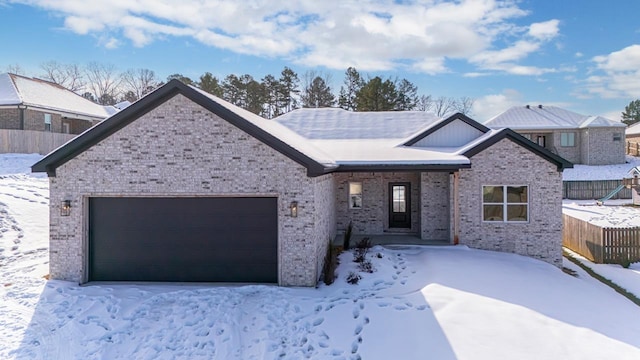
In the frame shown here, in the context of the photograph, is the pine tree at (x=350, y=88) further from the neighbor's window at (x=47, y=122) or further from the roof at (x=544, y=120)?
the neighbor's window at (x=47, y=122)

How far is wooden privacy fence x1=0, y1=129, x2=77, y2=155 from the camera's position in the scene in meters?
23.1

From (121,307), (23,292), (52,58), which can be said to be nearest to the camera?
(121,307)

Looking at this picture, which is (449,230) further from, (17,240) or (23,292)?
(17,240)

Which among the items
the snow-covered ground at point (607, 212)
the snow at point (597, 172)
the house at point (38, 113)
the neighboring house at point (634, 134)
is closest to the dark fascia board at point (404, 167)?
the snow-covered ground at point (607, 212)

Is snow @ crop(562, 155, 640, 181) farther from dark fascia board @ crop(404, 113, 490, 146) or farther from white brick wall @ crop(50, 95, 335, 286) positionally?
white brick wall @ crop(50, 95, 335, 286)

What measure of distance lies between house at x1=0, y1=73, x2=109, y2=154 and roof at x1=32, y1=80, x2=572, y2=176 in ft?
54.8

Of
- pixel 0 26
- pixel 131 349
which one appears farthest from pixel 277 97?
pixel 131 349

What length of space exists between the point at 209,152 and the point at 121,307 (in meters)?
4.00

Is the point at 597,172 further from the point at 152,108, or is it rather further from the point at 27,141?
the point at 27,141

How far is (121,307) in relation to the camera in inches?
335

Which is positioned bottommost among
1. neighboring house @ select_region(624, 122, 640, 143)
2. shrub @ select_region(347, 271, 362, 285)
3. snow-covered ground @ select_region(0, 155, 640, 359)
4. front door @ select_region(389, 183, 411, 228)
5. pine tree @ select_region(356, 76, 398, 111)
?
snow-covered ground @ select_region(0, 155, 640, 359)

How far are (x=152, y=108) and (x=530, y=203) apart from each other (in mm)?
11691

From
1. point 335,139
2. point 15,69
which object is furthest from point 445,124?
point 15,69

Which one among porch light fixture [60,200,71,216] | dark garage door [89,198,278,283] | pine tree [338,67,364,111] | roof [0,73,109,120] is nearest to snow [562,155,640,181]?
pine tree [338,67,364,111]
